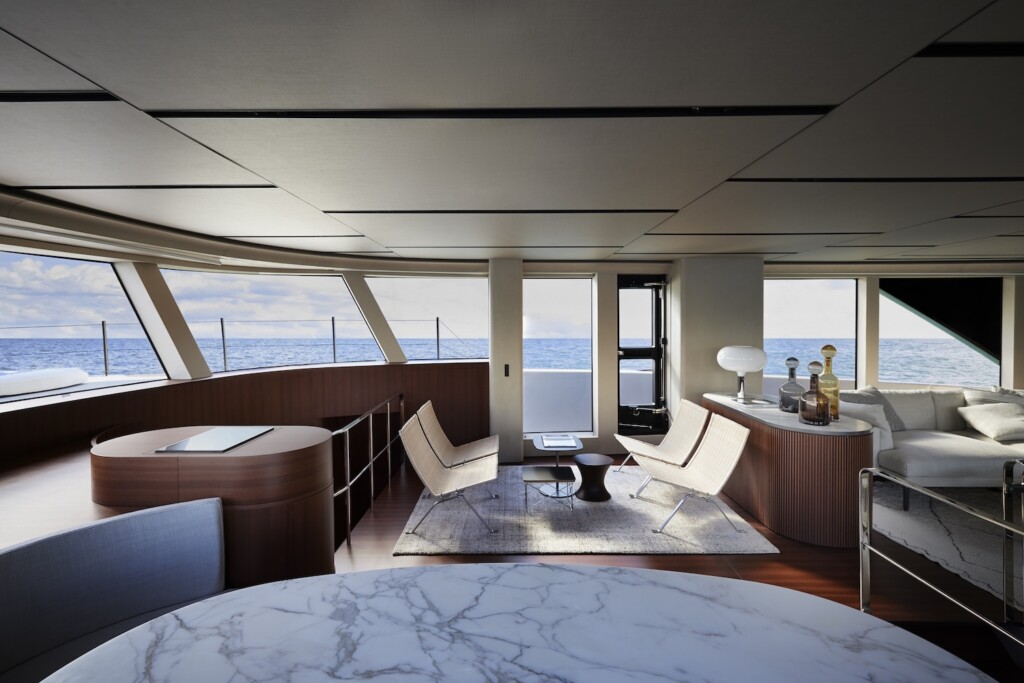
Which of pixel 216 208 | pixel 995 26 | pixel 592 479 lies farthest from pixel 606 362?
pixel 995 26

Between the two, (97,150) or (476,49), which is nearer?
(476,49)

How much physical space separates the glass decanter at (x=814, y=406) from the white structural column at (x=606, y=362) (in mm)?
2454

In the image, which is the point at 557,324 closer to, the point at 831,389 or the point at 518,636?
the point at 831,389

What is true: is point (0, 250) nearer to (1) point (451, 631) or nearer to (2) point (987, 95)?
(1) point (451, 631)

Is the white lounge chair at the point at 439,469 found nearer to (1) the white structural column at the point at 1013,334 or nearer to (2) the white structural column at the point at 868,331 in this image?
(2) the white structural column at the point at 868,331

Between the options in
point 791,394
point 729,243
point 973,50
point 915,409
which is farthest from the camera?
point 915,409

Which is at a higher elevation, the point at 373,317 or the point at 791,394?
the point at 373,317

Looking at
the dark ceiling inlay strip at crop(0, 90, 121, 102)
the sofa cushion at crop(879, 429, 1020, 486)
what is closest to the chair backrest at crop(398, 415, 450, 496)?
the dark ceiling inlay strip at crop(0, 90, 121, 102)

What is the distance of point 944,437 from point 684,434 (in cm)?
232

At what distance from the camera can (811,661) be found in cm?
83

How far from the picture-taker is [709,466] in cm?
389

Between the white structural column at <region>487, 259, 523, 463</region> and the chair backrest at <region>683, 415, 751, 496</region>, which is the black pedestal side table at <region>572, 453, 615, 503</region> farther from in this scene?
the white structural column at <region>487, 259, 523, 463</region>

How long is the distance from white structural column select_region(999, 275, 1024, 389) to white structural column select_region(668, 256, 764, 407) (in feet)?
11.8

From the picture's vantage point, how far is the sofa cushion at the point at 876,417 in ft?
13.6
